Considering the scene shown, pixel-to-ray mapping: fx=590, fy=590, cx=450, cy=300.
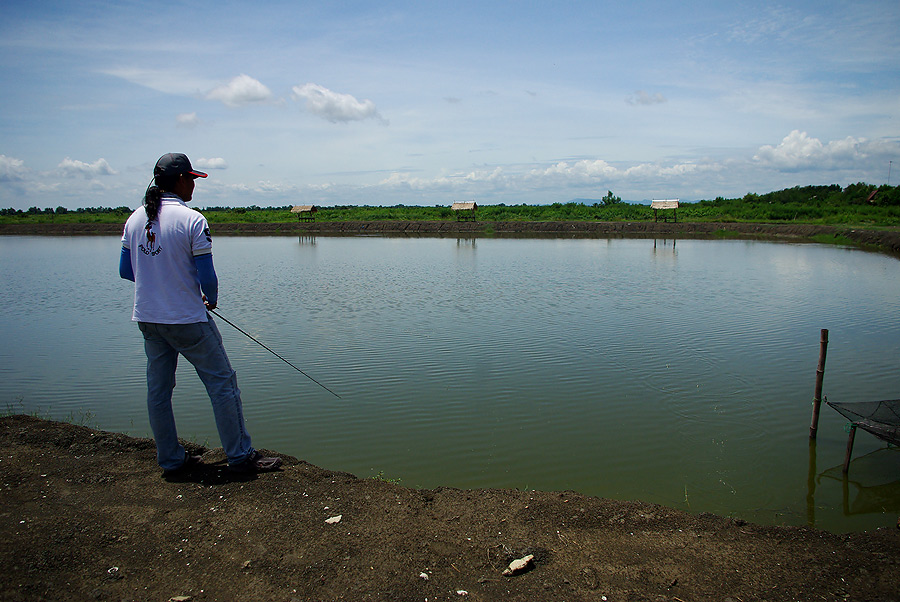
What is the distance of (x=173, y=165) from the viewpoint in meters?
3.74

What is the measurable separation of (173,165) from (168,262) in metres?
0.66

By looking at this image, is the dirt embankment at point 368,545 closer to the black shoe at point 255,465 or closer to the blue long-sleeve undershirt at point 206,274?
the black shoe at point 255,465

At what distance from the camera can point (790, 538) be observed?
3.46 m

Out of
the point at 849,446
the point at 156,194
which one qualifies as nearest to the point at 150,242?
the point at 156,194

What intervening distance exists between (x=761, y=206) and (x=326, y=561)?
52.4 meters

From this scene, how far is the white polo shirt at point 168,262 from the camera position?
3559mm

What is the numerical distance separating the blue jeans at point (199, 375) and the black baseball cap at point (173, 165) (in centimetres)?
95

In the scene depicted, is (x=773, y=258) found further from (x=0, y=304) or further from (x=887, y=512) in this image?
(x=0, y=304)

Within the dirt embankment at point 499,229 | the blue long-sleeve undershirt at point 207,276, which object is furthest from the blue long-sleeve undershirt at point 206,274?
the dirt embankment at point 499,229

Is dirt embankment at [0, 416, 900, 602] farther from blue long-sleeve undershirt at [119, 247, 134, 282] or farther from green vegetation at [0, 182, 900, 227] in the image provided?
green vegetation at [0, 182, 900, 227]

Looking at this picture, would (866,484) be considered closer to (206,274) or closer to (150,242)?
(206,274)

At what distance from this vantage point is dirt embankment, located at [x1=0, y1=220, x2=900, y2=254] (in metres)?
37.2

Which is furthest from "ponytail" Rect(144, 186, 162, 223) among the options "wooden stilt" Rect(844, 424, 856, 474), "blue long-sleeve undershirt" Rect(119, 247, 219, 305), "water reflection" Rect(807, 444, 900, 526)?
"wooden stilt" Rect(844, 424, 856, 474)

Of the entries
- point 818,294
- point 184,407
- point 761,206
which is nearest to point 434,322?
point 184,407
